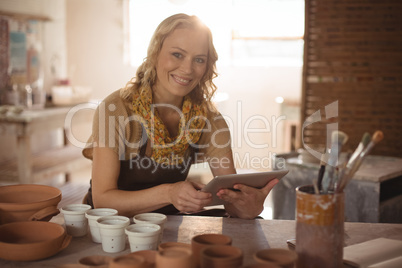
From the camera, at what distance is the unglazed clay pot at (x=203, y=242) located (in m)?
1.15

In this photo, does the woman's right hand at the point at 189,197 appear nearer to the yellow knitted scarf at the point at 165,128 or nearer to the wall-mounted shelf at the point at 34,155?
the yellow knitted scarf at the point at 165,128

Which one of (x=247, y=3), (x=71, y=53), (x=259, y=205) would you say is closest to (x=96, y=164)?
(x=259, y=205)

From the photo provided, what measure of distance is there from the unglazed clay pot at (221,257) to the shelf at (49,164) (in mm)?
3127

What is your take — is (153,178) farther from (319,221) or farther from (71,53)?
(71,53)

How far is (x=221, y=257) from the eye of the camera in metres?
1.11

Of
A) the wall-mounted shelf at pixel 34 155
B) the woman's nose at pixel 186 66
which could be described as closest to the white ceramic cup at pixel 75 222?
the woman's nose at pixel 186 66

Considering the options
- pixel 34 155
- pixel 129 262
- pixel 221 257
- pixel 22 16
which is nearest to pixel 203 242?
pixel 221 257

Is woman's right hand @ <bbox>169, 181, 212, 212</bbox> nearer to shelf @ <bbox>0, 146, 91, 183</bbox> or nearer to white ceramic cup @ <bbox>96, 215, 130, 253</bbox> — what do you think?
white ceramic cup @ <bbox>96, 215, 130, 253</bbox>

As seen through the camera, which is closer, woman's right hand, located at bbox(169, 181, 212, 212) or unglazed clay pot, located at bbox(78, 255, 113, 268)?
unglazed clay pot, located at bbox(78, 255, 113, 268)

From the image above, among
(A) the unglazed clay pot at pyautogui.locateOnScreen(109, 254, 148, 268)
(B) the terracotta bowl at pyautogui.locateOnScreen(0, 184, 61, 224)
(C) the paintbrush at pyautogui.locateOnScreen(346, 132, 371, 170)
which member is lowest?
(A) the unglazed clay pot at pyautogui.locateOnScreen(109, 254, 148, 268)

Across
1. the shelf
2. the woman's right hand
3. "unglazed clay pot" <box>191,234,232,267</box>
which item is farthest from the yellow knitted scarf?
the shelf

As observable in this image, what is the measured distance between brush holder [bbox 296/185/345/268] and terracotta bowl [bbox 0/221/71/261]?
66 cm

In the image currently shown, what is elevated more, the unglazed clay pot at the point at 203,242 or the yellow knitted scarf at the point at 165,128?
the yellow knitted scarf at the point at 165,128

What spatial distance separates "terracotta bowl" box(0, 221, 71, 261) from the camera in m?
1.22
